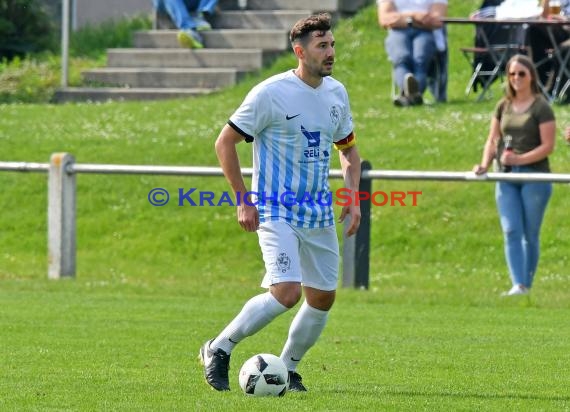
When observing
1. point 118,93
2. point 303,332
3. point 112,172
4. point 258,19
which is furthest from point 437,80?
point 303,332

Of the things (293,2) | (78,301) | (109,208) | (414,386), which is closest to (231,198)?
(109,208)

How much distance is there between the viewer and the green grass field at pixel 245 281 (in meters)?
8.51

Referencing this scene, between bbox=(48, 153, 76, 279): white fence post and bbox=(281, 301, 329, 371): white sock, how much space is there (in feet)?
25.1

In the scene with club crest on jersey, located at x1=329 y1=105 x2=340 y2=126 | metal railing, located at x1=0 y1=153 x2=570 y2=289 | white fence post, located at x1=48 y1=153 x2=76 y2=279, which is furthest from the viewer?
white fence post, located at x1=48 y1=153 x2=76 y2=279

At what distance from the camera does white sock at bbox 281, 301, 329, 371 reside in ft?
27.9

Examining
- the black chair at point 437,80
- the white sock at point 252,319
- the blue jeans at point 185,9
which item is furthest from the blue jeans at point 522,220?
the blue jeans at point 185,9

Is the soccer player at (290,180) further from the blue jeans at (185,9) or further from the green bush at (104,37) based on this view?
the green bush at (104,37)

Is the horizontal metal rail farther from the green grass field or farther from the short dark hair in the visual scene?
the short dark hair

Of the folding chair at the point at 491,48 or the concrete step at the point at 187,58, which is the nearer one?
the folding chair at the point at 491,48

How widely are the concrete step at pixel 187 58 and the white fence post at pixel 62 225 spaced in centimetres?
961

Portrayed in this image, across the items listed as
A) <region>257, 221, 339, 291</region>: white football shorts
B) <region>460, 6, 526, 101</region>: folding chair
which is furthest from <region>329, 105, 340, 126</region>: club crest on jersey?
<region>460, 6, 526, 101</region>: folding chair

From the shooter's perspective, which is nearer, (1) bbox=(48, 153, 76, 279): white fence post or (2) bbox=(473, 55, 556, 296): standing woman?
(2) bbox=(473, 55, 556, 296): standing woman

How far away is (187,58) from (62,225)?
33.4ft

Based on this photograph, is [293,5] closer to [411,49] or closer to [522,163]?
[411,49]
